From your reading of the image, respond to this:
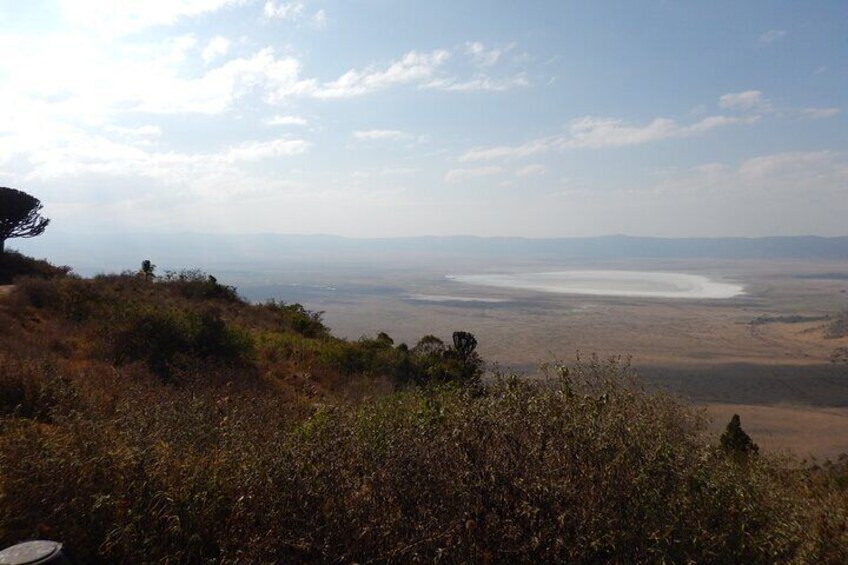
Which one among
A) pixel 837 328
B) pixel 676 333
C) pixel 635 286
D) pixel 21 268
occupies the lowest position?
pixel 676 333

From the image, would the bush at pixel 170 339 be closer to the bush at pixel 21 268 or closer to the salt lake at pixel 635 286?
the bush at pixel 21 268

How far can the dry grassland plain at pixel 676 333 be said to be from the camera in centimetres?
3134

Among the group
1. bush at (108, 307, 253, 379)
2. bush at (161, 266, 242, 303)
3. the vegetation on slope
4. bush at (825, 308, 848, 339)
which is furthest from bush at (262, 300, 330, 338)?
bush at (825, 308, 848, 339)

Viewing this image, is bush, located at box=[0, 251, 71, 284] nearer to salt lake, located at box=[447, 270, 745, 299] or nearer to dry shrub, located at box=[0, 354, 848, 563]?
dry shrub, located at box=[0, 354, 848, 563]

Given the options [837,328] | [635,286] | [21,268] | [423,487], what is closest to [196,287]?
[21,268]

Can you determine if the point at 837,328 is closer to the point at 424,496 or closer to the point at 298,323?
the point at 298,323

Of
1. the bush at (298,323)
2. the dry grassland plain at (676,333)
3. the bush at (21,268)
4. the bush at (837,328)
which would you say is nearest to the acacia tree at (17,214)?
the bush at (21,268)

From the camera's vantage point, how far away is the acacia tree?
77.5ft

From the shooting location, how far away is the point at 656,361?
43.1 metres

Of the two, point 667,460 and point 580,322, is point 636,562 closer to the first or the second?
point 667,460

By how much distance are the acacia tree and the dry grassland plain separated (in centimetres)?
1953

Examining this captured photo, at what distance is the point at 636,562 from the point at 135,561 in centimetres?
321

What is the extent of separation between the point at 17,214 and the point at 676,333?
53308 millimetres

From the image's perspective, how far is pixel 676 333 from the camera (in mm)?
58062
